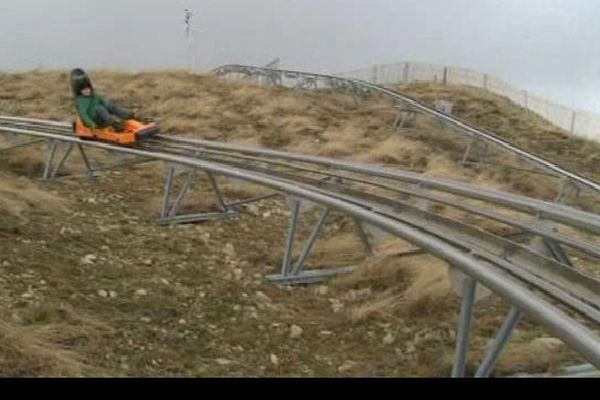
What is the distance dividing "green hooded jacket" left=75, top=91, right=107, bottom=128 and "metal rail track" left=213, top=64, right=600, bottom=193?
8300 millimetres

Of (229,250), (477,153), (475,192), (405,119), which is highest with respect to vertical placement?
(475,192)

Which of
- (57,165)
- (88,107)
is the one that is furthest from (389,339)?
(57,165)

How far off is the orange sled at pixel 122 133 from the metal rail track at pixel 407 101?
745 centimetres

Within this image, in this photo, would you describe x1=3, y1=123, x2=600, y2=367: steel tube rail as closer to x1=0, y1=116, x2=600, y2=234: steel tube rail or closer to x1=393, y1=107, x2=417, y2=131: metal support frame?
x1=0, y1=116, x2=600, y2=234: steel tube rail

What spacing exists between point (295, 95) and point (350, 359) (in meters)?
22.5

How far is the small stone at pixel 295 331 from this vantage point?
6.75m

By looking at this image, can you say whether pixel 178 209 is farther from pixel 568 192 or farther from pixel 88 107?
pixel 568 192

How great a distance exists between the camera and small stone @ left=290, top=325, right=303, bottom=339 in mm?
6751

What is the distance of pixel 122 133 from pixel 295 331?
653 cm

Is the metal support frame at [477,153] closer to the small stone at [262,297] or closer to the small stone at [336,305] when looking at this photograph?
the small stone at [336,305]

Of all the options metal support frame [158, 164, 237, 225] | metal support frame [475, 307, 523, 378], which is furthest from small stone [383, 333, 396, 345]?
metal support frame [158, 164, 237, 225]

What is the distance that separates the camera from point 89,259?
26.7ft
